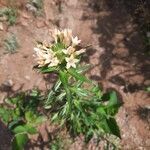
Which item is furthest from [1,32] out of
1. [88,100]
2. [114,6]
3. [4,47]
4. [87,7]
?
[88,100]

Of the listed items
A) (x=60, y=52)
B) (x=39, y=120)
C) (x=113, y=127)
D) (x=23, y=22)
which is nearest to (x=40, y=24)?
(x=23, y=22)

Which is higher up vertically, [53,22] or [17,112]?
[53,22]

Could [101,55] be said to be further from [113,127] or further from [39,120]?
[113,127]

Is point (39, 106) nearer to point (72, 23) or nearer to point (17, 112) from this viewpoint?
point (17, 112)

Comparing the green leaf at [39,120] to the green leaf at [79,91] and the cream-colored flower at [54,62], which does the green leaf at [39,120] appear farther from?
the cream-colored flower at [54,62]

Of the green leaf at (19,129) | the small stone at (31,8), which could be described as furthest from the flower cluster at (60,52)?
the small stone at (31,8)

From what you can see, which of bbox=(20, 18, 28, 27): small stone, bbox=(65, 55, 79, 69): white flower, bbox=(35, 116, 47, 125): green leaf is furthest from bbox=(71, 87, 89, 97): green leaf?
bbox=(20, 18, 28, 27): small stone

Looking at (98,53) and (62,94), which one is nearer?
(62,94)
